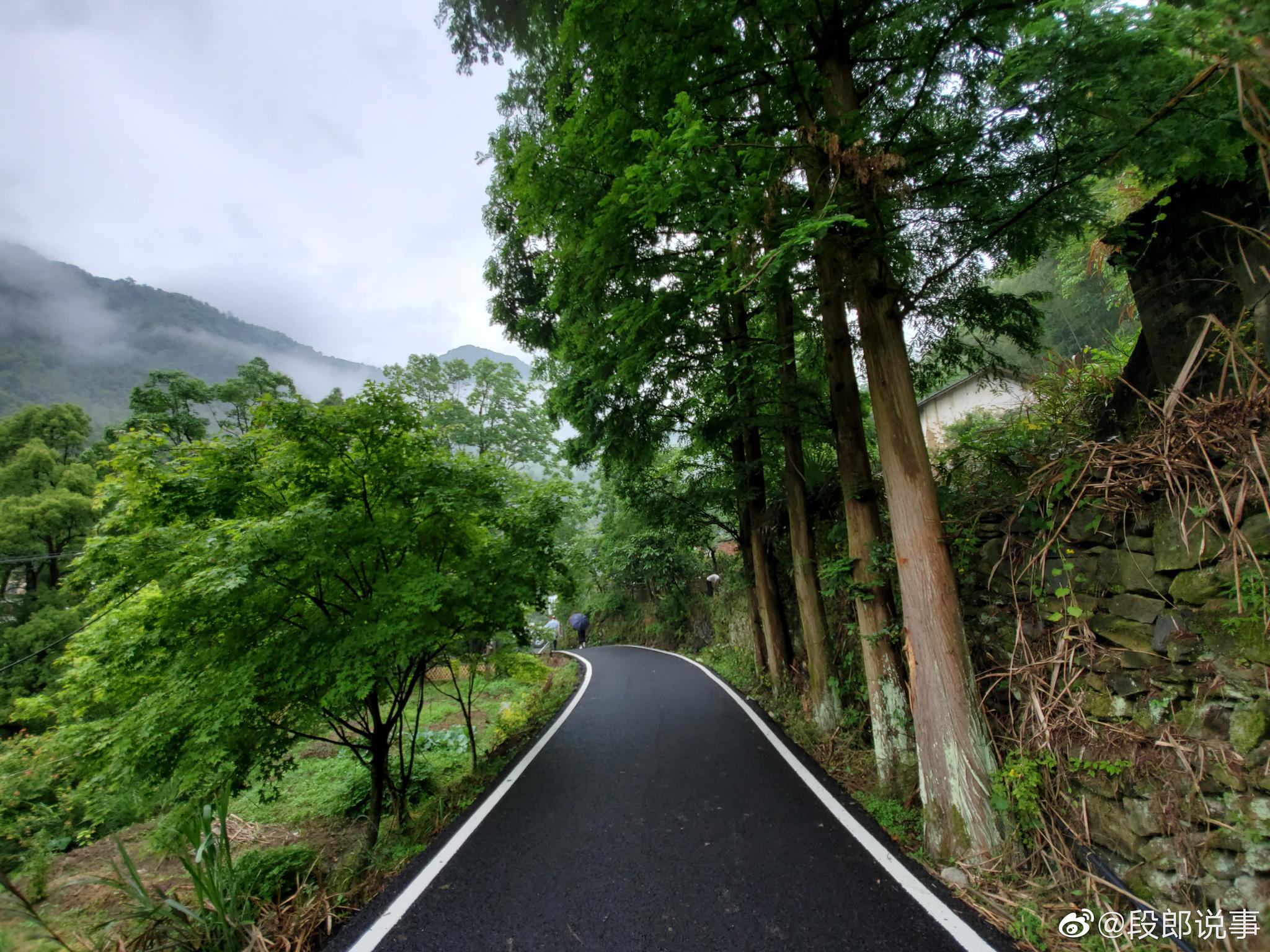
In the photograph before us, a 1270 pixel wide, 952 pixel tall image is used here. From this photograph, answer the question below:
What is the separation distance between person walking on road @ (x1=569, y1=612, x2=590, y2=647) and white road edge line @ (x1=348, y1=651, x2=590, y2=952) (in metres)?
18.8

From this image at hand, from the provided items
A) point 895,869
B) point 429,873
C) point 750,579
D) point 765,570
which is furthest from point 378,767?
point 750,579

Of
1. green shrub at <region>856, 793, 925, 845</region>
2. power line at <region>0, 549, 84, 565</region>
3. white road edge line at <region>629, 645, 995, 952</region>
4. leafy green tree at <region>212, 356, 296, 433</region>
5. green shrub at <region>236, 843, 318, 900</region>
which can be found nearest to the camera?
white road edge line at <region>629, 645, 995, 952</region>

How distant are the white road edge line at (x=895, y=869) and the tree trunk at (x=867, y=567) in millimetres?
584

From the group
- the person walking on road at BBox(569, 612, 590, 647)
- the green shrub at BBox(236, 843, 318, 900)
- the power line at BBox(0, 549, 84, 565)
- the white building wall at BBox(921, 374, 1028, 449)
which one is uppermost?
the white building wall at BBox(921, 374, 1028, 449)

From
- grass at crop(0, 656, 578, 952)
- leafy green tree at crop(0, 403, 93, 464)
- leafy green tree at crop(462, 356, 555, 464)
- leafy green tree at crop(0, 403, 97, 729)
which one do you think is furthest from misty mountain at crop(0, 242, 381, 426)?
grass at crop(0, 656, 578, 952)

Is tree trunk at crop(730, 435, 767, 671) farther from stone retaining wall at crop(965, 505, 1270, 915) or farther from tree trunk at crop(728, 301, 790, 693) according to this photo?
stone retaining wall at crop(965, 505, 1270, 915)

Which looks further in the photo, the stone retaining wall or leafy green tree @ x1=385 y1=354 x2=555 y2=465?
leafy green tree @ x1=385 y1=354 x2=555 y2=465

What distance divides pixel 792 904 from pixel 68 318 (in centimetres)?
16469

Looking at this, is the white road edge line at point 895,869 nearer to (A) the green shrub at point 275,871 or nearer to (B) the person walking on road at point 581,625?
(A) the green shrub at point 275,871

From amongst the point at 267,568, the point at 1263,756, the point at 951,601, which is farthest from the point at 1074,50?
Answer: the point at 267,568

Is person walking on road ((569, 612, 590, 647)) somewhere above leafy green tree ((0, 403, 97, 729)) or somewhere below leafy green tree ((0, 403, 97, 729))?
below

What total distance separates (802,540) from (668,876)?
14.7 ft

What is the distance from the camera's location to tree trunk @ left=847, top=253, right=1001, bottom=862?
3.24 metres

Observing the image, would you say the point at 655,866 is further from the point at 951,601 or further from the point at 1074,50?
the point at 1074,50
